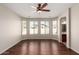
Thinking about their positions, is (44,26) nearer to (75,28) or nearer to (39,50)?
(39,50)

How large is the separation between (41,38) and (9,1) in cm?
1015

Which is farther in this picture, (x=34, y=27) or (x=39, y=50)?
(x=34, y=27)

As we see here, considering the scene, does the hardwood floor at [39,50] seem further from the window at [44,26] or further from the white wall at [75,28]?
the window at [44,26]

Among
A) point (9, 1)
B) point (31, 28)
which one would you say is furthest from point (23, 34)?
point (9, 1)

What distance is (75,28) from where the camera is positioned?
260 inches

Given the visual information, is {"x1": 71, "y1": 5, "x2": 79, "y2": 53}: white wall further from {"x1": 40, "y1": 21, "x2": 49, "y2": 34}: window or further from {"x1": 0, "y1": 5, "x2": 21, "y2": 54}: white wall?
{"x1": 40, "y1": 21, "x2": 49, "y2": 34}: window

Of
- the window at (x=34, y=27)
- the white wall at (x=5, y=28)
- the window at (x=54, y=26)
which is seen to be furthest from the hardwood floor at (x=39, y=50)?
the window at (x=34, y=27)

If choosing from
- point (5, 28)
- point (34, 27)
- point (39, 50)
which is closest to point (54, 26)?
point (34, 27)

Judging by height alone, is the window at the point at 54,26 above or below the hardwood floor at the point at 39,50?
above

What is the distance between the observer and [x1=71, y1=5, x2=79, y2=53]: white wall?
6375 mm

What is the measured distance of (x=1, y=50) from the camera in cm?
614

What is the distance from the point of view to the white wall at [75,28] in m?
6.38
